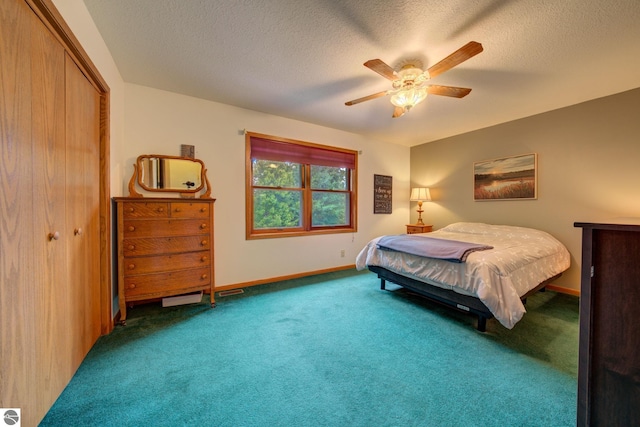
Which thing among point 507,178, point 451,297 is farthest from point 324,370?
point 507,178

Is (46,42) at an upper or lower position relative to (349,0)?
lower

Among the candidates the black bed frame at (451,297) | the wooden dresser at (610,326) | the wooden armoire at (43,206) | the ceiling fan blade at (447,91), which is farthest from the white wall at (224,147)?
the wooden dresser at (610,326)

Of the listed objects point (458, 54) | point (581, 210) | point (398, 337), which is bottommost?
point (398, 337)

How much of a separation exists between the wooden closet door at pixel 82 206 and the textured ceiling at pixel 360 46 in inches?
23.1

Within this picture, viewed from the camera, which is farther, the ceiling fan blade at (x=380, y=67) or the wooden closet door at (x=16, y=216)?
the ceiling fan blade at (x=380, y=67)

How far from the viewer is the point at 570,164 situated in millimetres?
3066

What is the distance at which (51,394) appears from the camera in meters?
1.28

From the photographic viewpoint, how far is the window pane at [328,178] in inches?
155

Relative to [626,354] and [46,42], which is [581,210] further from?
[46,42]

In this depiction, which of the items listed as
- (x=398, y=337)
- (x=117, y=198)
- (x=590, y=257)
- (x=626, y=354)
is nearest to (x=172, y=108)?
(x=117, y=198)

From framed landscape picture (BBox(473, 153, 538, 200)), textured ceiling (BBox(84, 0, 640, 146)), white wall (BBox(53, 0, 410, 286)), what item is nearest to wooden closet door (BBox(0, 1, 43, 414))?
white wall (BBox(53, 0, 410, 286))

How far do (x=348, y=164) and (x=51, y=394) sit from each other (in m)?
3.92

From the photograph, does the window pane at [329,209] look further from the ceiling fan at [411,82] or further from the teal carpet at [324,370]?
the ceiling fan at [411,82]

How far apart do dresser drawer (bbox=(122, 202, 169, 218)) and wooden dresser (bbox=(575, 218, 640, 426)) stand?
115 inches
